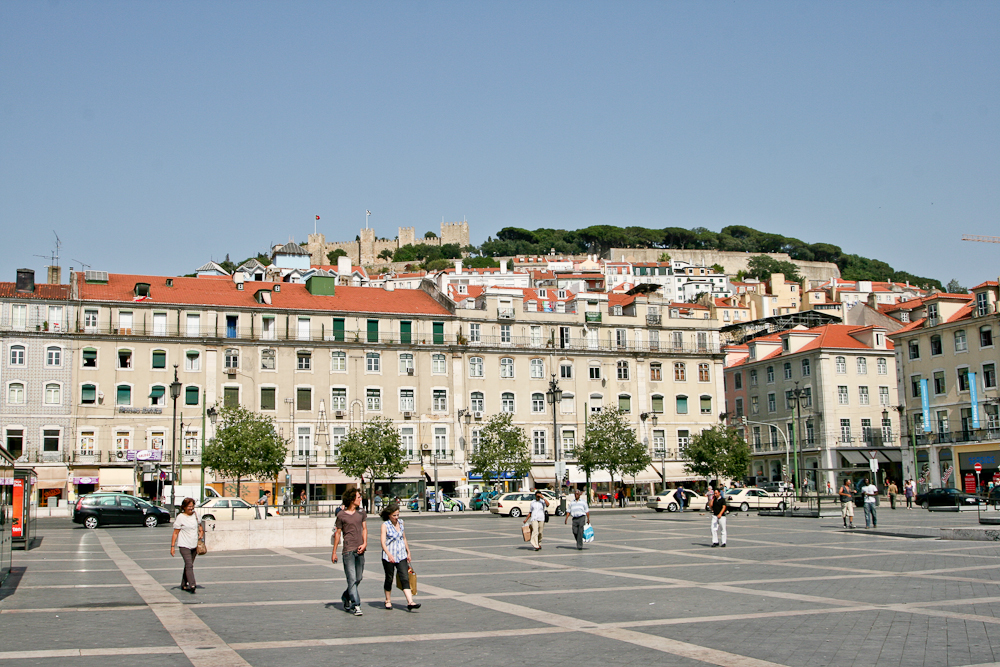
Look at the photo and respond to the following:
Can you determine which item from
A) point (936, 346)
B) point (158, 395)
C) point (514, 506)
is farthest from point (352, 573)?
point (936, 346)

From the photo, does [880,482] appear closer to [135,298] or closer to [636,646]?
[135,298]

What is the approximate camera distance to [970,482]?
56438mm

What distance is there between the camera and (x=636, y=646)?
35.3 ft

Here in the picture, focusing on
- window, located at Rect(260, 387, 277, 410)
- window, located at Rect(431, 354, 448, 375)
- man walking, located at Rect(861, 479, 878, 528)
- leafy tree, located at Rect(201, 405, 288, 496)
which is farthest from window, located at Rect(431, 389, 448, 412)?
man walking, located at Rect(861, 479, 878, 528)

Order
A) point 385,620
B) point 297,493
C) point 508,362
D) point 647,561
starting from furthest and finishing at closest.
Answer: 1. point 508,362
2. point 297,493
3. point 647,561
4. point 385,620

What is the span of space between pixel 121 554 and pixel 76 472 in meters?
34.6

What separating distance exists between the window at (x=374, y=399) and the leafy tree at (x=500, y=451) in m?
6.90

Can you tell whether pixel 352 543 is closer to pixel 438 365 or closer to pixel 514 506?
pixel 514 506

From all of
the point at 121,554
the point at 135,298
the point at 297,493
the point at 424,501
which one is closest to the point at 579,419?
the point at 424,501

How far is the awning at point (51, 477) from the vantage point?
5559cm

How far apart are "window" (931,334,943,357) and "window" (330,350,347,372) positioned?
37403 mm

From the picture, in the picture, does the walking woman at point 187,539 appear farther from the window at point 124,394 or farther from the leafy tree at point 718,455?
the leafy tree at point 718,455

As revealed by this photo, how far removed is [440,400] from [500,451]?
6521mm

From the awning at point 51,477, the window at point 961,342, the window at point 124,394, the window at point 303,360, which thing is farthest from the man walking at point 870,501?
the awning at point 51,477
